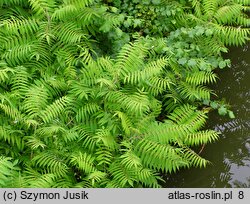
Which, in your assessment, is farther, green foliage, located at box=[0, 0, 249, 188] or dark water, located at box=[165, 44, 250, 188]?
dark water, located at box=[165, 44, 250, 188]

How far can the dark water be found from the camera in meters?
5.65

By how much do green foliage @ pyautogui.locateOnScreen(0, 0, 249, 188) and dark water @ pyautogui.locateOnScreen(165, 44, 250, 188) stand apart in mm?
204

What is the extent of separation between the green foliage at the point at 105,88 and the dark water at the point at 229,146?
20 cm

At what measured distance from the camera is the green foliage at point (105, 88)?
16.0 ft

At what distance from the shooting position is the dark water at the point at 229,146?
5.65m

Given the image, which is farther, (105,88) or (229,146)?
(229,146)

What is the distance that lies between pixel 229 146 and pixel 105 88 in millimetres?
2023

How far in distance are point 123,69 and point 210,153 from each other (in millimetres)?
1720

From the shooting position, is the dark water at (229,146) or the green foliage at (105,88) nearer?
the green foliage at (105,88)

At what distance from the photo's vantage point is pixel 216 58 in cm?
630

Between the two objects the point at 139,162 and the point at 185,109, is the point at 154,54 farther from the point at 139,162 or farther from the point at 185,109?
the point at 139,162

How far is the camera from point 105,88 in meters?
5.30
